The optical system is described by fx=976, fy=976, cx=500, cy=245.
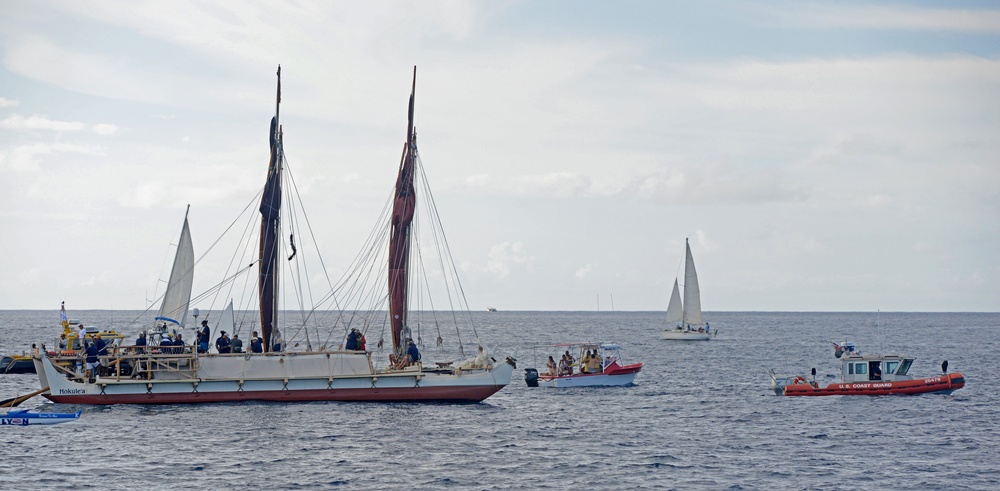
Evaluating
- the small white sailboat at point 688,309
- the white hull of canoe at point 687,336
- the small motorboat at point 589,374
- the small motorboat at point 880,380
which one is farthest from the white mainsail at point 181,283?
the white hull of canoe at point 687,336

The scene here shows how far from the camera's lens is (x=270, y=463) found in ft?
134

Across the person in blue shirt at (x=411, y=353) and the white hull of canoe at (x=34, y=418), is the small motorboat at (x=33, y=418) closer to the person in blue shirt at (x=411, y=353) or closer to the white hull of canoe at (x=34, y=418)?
the white hull of canoe at (x=34, y=418)

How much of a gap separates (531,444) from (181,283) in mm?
46045

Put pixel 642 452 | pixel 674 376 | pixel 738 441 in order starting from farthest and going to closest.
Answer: pixel 674 376 → pixel 738 441 → pixel 642 452

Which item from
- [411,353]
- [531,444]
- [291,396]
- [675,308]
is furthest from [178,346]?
[675,308]

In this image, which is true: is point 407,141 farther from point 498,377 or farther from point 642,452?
point 642,452

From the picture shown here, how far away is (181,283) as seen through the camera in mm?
81875

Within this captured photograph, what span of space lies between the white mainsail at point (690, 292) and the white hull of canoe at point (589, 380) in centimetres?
7194

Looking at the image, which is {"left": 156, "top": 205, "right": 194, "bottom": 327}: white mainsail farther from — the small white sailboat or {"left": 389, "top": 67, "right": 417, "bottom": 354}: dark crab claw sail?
the small white sailboat

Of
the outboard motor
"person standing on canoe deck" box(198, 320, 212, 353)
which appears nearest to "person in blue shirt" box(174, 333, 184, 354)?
"person standing on canoe deck" box(198, 320, 212, 353)

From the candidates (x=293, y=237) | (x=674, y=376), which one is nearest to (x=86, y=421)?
(x=293, y=237)

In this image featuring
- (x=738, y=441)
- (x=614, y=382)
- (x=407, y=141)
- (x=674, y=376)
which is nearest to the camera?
(x=738, y=441)

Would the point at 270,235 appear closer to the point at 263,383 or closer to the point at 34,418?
the point at 263,383

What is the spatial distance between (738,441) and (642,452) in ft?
19.8
